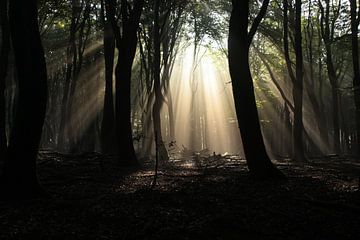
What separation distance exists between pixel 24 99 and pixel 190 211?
4.02 metres

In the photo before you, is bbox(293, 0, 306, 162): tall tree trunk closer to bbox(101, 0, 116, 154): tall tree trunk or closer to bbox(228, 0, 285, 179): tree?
bbox(101, 0, 116, 154): tall tree trunk

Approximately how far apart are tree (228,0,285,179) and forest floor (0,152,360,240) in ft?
1.74

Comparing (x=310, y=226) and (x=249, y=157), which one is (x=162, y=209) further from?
(x=249, y=157)

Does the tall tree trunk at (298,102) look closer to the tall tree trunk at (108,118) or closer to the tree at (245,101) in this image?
the tall tree trunk at (108,118)

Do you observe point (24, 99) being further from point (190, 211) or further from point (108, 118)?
point (108, 118)

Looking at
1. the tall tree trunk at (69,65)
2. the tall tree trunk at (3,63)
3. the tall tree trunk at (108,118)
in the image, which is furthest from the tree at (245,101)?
the tall tree trunk at (69,65)

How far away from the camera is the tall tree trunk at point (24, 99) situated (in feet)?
27.7

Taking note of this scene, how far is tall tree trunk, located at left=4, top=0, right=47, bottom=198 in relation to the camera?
8.44 meters

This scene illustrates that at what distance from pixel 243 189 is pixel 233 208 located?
2.25 m

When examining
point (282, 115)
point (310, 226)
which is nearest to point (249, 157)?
point (310, 226)

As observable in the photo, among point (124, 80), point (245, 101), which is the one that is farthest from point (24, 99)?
point (124, 80)

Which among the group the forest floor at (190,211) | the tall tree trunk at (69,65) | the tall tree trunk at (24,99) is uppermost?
the tall tree trunk at (69,65)

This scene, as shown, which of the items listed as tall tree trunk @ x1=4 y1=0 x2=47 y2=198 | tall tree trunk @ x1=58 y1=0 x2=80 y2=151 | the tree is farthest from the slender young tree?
tall tree trunk @ x1=58 y1=0 x2=80 y2=151

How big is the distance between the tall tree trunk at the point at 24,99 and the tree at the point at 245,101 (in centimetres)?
570
